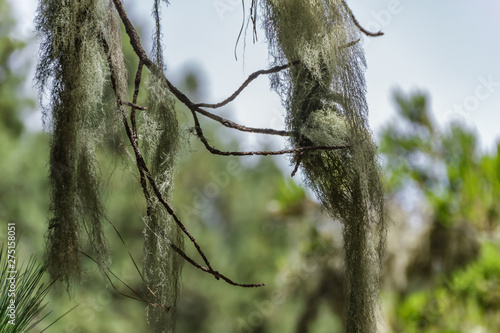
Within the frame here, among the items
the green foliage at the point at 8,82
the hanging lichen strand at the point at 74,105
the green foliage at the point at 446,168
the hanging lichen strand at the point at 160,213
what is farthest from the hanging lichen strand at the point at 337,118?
the green foliage at the point at 8,82

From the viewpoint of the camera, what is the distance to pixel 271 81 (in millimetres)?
989

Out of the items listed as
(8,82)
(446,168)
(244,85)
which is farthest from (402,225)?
(8,82)

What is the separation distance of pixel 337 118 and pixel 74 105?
1.63ft

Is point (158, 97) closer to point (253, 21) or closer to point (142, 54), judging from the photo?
point (142, 54)

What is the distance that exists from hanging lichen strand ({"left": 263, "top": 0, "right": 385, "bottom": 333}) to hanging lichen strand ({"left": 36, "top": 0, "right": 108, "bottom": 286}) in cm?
34

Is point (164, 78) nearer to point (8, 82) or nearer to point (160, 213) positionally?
point (160, 213)

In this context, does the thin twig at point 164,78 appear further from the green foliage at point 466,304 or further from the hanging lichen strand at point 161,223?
the green foliage at point 466,304

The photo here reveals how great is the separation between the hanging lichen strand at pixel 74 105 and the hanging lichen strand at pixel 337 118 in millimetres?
342

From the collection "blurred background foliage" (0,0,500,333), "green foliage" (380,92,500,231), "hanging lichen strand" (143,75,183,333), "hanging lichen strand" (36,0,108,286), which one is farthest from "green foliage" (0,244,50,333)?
"green foliage" (380,92,500,231)

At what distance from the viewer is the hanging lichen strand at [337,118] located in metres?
0.90

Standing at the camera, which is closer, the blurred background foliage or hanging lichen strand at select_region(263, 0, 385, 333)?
hanging lichen strand at select_region(263, 0, 385, 333)

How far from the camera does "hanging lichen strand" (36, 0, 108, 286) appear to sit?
91cm

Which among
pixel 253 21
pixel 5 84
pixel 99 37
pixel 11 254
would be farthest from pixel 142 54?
pixel 5 84

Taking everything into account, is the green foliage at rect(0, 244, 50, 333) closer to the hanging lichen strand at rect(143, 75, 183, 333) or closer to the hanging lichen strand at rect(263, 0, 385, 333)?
the hanging lichen strand at rect(143, 75, 183, 333)
